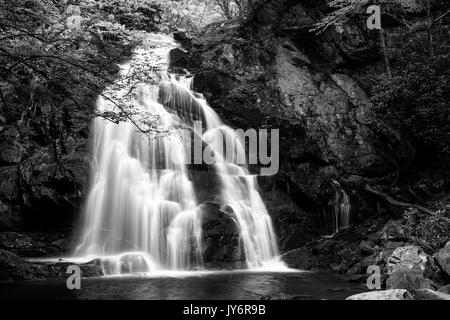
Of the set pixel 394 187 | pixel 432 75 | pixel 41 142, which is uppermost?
pixel 432 75

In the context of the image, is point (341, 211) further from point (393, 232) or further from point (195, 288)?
point (195, 288)

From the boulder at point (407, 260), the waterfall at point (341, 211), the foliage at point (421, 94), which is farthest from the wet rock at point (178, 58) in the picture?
the boulder at point (407, 260)

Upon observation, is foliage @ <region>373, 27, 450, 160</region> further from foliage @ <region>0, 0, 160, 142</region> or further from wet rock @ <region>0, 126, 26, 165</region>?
wet rock @ <region>0, 126, 26, 165</region>

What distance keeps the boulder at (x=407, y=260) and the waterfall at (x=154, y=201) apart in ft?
14.3

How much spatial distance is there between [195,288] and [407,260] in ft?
16.3

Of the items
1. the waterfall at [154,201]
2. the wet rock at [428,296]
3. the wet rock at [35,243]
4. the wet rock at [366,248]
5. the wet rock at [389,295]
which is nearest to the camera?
the wet rock at [428,296]

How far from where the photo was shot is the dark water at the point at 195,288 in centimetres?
794

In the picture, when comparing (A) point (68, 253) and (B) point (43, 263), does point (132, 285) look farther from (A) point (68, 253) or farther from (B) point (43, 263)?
(A) point (68, 253)

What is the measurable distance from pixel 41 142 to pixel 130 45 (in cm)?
768

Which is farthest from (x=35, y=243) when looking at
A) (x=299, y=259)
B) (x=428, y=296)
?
(x=428, y=296)

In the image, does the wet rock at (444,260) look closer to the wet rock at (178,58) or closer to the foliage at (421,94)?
the foliage at (421,94)
